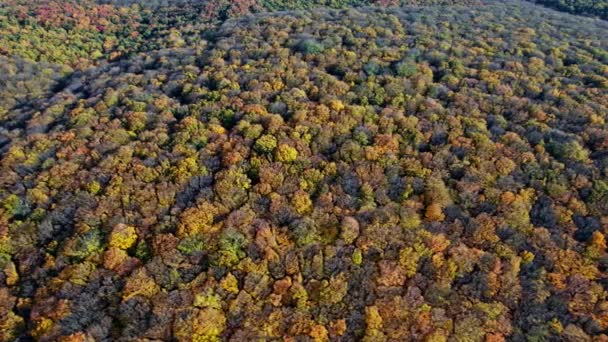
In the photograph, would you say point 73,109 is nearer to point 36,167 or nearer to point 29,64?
point 36,167

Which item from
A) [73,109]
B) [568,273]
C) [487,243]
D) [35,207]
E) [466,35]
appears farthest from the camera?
[466,35]

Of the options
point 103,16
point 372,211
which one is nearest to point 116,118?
point 372,211

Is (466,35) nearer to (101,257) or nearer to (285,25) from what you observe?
(285,25)

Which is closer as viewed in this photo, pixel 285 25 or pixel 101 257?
pixel 101 257

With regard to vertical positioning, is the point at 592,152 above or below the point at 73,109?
above

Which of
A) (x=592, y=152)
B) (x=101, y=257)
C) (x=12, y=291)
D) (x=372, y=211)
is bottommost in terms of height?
(x=12, y=291)

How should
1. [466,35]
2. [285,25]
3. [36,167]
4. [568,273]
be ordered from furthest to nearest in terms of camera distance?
[285,25] → [466,35] → [36,167] → [568,273]
